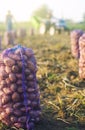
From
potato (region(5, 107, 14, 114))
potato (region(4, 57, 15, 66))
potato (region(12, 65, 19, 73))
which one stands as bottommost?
potato (region(5, 107, 14, 114))

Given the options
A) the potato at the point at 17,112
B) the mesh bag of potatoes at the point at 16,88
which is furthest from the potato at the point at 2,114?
the potato at the point at 17,112

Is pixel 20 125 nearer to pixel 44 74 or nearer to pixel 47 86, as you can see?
pixel 47 86

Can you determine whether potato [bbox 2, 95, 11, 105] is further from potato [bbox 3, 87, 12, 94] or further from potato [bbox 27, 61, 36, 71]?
potato [bbox 27, 61, 36, 71]

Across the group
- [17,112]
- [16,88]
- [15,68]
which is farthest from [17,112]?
[15,68]

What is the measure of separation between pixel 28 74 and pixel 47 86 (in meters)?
2.14

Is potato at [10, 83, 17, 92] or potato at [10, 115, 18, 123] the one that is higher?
potato at [10, 83, 17, 92]

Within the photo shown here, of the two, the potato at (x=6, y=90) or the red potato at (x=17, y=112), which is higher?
the potato at (x=6, y=90)

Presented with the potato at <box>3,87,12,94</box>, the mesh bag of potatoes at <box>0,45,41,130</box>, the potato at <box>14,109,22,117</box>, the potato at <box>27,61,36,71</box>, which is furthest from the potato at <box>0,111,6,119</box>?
the potato at <box>27,61,36,71</box>

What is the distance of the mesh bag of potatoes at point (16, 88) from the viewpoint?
4.56 m

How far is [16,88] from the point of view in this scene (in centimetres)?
455

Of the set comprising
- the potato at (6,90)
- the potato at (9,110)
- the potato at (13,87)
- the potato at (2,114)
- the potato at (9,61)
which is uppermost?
the potato at (9,61)

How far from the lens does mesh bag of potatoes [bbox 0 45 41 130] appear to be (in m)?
4.56

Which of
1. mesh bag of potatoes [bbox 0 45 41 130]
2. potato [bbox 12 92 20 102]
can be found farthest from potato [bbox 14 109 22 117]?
potato [bbox 12 92 20 102]

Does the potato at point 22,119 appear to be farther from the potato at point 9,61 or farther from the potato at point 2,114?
the potato at point 9,61
